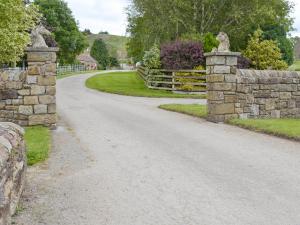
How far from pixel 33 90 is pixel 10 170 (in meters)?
6.46

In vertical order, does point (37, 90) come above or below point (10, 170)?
above

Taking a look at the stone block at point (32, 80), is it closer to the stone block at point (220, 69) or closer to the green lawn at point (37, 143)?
the green lawn at point (37, 143)

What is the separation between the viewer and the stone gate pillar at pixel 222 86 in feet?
38.3

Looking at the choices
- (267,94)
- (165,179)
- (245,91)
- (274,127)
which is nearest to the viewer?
(165,179)

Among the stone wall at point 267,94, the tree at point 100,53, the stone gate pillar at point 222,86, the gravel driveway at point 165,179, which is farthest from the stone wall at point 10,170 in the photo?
the tree at point 100,53

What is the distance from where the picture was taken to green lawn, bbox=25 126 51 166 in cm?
713

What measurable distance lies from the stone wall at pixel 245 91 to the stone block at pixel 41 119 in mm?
4500

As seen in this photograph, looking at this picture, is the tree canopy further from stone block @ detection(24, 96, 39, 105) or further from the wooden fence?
stone block @ detection(24, 96, 39, 105)

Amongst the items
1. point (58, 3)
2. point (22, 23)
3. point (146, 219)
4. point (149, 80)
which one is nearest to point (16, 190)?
point (146, 219)

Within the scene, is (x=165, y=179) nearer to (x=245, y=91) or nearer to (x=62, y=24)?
(x=245, y=91)

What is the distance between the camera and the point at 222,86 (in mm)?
11688

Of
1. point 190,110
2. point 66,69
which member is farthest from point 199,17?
point 66,69

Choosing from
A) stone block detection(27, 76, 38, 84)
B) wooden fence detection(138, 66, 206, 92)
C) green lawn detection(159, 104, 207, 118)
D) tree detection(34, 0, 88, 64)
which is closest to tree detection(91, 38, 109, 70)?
tree detection(34, 0, 88, 64)

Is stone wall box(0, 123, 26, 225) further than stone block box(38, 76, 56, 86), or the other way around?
stone block box(38, 76, 56, 86)
